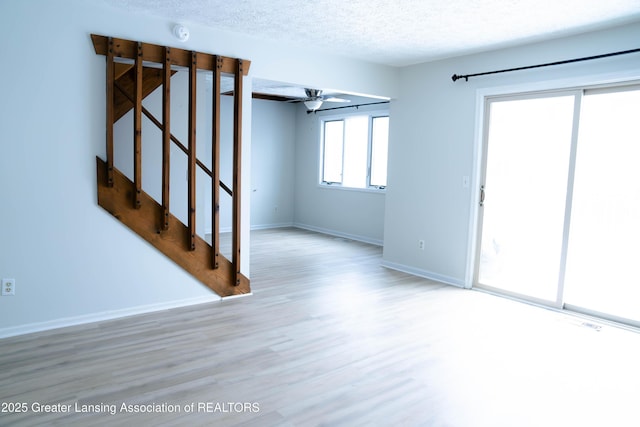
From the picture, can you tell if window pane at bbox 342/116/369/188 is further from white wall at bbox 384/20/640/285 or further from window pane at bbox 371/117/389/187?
white wall at bbox 384/20/640/285

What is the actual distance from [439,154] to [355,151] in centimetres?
304

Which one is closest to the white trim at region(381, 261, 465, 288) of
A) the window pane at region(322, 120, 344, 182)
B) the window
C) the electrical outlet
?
the window

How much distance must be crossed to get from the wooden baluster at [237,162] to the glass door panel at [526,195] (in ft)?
8.35

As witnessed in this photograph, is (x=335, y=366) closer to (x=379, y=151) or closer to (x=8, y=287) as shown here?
(x=8, y=287)

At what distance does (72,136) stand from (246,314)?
1.95 meters

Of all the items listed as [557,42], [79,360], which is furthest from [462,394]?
[557,42]

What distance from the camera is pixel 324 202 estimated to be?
846 centimetres

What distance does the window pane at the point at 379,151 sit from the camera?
24.4 feet

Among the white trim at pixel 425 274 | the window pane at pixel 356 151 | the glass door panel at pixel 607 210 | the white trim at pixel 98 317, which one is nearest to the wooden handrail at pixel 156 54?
the white trim at pixel 98 317

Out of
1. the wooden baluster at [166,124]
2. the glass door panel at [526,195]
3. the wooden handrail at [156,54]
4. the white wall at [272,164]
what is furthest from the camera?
the white wall at [272,164]

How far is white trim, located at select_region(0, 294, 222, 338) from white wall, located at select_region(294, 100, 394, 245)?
3870 mm

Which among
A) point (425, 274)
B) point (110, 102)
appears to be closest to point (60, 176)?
point (110, 102)

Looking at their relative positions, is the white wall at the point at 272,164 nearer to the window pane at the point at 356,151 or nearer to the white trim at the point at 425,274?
the window pane at the point at 356,151

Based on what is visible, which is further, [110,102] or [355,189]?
[355,189]
